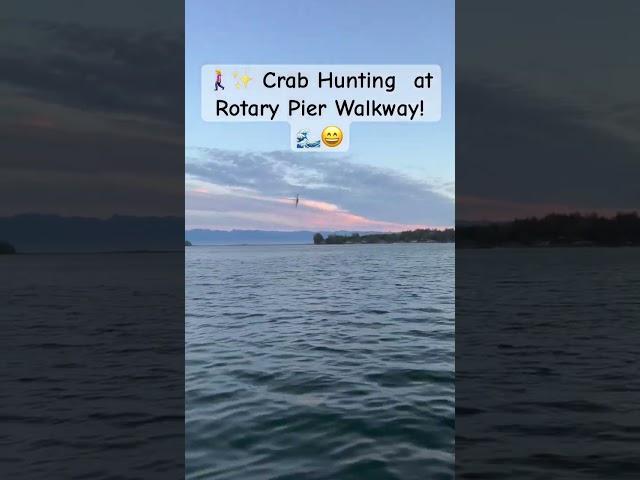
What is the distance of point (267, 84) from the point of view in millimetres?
9094

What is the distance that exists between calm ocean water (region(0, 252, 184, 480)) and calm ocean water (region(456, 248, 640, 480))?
5343mm

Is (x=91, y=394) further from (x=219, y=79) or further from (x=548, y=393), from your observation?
(x=548, y=393)

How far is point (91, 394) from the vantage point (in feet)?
41.6

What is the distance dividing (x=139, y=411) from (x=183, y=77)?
22.8 feet

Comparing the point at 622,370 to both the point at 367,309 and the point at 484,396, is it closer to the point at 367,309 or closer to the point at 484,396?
the point at 484,396

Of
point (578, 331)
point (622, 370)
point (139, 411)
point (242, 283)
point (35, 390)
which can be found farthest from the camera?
point (242, 283)

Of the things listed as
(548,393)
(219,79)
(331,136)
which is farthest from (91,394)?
Result: (548,393)

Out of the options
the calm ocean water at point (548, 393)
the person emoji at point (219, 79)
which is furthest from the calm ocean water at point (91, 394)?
the person emoji at point (219, 79)

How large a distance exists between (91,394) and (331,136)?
882 centimetres

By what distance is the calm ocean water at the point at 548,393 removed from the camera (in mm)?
8161

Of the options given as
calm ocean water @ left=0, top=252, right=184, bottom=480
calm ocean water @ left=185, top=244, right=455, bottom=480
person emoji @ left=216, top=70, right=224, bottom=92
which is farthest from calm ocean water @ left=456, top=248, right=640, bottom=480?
person emoji @ left=216, top=70, right=224, bottom=92

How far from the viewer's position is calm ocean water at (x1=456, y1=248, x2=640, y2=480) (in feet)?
26.8

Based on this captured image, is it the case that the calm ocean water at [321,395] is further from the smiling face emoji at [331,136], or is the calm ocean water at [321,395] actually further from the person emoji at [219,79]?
the person emoji at [219,79]

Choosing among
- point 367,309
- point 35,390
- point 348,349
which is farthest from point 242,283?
point 35,390
